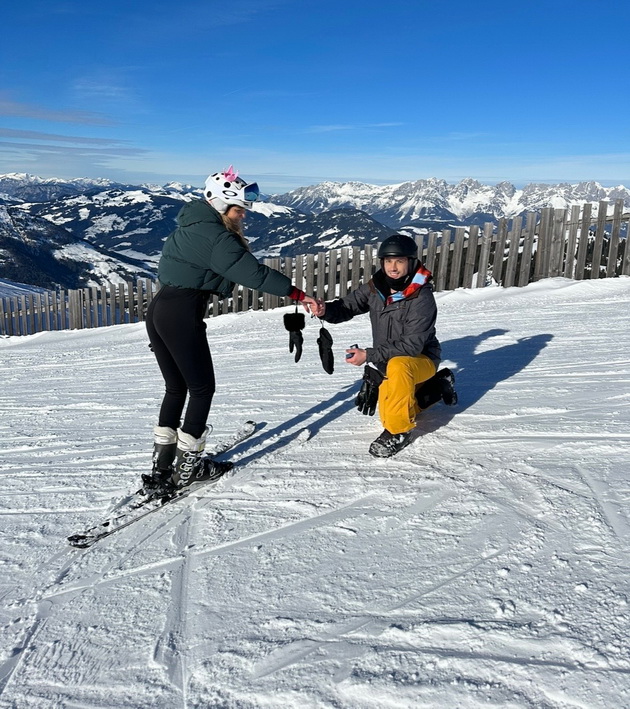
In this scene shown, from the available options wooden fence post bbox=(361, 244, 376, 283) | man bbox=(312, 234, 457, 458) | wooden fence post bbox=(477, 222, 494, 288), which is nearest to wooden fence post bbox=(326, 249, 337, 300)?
wooden fence post bbox=(361, 244, 376, 283)

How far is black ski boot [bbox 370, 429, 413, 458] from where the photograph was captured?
418cm

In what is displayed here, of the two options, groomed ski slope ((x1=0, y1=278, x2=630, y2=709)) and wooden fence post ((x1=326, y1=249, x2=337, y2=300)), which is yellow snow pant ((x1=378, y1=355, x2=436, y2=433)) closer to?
groomed ski slope ((x1=0, y1=278, x2=630, y2=709))

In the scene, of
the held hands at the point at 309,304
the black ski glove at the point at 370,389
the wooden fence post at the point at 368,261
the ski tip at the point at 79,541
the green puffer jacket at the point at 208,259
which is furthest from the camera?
the wooden fence post at the point at 368,261

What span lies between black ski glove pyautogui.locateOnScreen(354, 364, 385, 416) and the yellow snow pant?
24 centimetres

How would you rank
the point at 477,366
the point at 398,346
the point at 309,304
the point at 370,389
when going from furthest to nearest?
the point at 477,366 → the point at 370,389 → the point at 398,346 → the point at 309,304

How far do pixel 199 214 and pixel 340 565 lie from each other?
2156 millimetres

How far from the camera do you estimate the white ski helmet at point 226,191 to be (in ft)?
11.5

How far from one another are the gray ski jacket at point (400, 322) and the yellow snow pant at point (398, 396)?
113mm

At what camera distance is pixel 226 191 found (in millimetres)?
3492

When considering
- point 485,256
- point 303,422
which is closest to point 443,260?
point 485,256

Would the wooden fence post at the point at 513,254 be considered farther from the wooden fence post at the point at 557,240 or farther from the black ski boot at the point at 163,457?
the black ski boot at the point at 163,457

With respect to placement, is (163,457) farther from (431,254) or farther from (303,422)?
(431,254)

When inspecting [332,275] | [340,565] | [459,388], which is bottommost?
[340,565]

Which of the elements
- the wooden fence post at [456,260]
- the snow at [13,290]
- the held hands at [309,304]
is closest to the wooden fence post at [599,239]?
the wooden fence post at [456,260]
